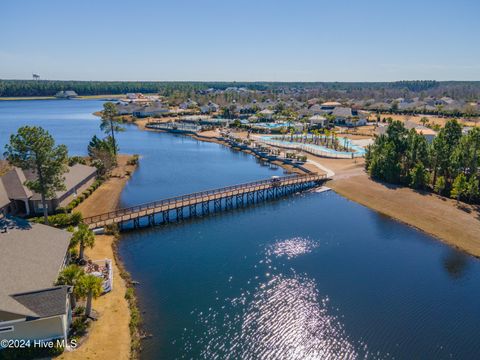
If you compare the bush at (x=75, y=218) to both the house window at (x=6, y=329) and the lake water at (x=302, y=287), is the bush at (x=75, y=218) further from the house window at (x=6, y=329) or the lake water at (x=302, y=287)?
the house window at (x=6, y=329)

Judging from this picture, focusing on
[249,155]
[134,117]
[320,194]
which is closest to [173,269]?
[320,194]

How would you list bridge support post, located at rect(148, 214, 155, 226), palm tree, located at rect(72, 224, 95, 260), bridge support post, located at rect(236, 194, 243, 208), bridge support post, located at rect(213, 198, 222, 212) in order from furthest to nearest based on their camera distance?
1. bridge support post, located at rect(236, 194, 243, 208)
2. bridge support post, located at rect(213, 198, 222, 212)
3. bridge support post, located at rect(148, 214, 155, 226)
4. palm tree, located at rect(72, 224, 95, 260)

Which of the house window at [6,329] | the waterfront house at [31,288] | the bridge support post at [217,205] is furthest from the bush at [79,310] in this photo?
the bridge support post at [217,205]

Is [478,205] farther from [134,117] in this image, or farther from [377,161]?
[134,117]

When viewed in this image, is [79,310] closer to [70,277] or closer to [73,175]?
[70,277]

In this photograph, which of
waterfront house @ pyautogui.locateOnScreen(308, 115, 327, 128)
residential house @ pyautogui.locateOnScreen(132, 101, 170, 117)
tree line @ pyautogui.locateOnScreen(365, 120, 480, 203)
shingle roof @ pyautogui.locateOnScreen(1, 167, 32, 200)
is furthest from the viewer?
residential house @ pyautogui.locateOnScreen(132, 101, 170, 117)

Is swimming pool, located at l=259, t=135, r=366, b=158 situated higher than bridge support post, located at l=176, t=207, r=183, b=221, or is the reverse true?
swimming pool, located at l=259, t=135, r=366, b=158

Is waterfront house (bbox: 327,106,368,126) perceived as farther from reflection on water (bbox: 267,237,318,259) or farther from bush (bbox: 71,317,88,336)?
bush (bbox: 71,317,88,336)

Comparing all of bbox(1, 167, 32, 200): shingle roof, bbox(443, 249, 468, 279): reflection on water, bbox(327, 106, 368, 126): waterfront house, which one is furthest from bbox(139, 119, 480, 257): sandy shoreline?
bbox(327, 106, 368, 126): waterfront house
